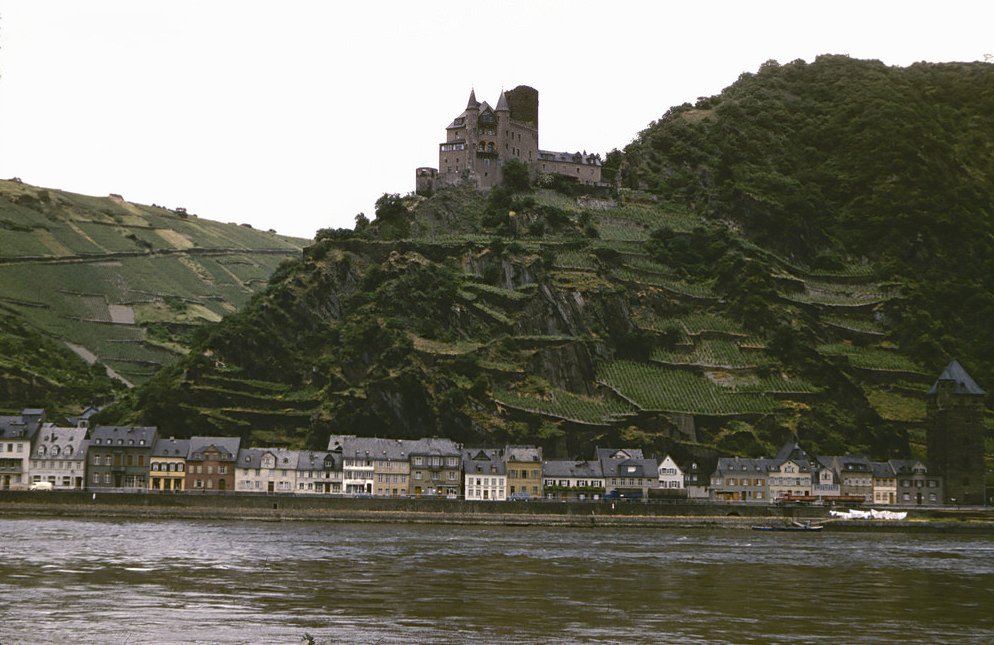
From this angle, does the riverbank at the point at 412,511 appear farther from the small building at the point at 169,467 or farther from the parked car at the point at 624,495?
the small building at the point at 169,467

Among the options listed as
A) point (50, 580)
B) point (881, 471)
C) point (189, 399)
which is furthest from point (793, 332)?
point (50, 580)

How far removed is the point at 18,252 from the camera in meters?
197

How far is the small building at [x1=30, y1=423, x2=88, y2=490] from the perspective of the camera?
10306cm

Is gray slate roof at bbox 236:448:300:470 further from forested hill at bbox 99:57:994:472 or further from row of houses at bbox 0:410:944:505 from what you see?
forested hill at bbox 99:57:994:472

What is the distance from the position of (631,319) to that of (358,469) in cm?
3662

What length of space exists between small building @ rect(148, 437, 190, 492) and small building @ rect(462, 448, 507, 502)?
80.6 feet

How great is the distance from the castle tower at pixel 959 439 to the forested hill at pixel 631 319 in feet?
22.5

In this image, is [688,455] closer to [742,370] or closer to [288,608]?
[742,370]

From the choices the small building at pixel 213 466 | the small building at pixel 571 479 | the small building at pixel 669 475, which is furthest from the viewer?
the small building at pixel 669 475

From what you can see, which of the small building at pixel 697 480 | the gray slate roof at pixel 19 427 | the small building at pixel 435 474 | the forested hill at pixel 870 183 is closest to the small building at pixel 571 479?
the small building at pixel 435 474

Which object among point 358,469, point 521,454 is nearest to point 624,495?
point 521,454

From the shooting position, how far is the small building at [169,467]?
337 feet

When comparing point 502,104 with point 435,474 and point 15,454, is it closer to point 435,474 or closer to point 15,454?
point 435,474

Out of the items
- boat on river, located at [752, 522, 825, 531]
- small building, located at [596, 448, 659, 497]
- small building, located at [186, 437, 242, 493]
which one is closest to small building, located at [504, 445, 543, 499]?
small building, located at [596, 448, 659, 497]
